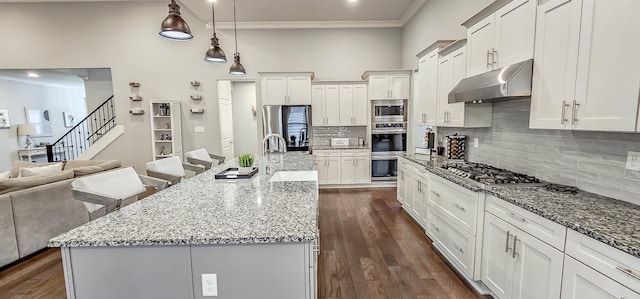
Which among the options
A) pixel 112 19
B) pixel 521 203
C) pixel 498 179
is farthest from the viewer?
pixel 112 19

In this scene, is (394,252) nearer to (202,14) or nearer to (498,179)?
(498,179)

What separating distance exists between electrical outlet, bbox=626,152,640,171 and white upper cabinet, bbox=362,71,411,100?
3.79 metres

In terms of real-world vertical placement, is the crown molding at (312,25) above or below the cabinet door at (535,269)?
above

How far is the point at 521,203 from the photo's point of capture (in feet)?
5.51

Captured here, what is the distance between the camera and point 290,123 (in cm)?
535

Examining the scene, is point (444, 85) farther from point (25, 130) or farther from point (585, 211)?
point (25, 130)

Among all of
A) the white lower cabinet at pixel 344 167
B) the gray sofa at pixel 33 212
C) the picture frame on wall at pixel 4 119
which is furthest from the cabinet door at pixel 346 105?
the picture frame on wall at pixel 4 119

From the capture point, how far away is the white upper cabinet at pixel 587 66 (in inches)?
53.6

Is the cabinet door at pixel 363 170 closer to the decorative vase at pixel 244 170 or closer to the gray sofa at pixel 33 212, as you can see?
the decorative vase at pixel 244 170

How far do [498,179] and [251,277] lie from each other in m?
2.01

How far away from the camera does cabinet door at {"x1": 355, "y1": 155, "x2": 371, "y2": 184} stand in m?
5.39

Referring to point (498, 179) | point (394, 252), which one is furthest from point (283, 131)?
point (498, 179)

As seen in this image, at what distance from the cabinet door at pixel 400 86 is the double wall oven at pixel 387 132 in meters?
0.12

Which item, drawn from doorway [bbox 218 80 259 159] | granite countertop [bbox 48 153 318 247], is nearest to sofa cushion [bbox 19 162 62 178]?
granite countertop [bbox 48 153 318 247]
